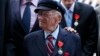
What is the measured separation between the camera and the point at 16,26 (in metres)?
4.04

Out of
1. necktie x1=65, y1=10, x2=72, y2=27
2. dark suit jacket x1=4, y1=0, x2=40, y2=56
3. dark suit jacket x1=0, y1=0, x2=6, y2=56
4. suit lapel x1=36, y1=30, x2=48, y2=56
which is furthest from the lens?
necktie x1=65, y1=10, x2=72, y2=27

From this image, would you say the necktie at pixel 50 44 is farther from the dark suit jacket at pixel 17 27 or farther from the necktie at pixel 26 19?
the necktie at pixel 26 19

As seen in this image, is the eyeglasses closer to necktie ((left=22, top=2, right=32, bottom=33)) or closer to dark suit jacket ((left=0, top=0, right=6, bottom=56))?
dark suit jacket ((left=0, top=0, right=6, bottom=56))

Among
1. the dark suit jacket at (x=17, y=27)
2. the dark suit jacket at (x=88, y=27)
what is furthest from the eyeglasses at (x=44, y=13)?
the dark suit jacket at (x=88, y=27)

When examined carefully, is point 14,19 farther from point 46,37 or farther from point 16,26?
point 46,37

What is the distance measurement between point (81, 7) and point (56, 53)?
0.96m

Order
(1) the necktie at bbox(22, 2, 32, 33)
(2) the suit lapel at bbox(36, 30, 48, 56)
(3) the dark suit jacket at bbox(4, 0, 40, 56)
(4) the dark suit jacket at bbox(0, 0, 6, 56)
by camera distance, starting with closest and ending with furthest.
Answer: (4) the dark suit jacket at bbox(0, 0, 6, 56), (2) the suit lapel at bbox(36, 30, 48, 56), (3) the dark suit jacket at bbox(4, 0, 40, 56), (1) the necktie at bbox(22, 2, 32, 33)

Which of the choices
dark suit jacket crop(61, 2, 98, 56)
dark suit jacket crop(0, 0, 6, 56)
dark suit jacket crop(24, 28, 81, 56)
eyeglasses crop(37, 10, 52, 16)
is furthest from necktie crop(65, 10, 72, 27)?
dark suit jacket crop(0, 0, 6, 56)

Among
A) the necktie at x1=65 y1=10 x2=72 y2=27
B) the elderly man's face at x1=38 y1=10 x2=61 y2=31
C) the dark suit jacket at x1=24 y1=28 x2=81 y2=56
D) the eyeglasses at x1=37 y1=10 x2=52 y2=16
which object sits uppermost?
the eyeglasses at x1=37 y1=10 x2=52 y2=16

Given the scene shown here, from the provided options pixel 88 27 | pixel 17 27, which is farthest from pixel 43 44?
pixel 88 27

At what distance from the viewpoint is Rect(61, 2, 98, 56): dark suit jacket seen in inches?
171

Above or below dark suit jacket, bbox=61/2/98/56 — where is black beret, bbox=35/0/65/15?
above

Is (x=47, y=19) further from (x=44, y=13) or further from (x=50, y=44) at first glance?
Result: (x=50, y=44)

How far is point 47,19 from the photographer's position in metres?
3.66
